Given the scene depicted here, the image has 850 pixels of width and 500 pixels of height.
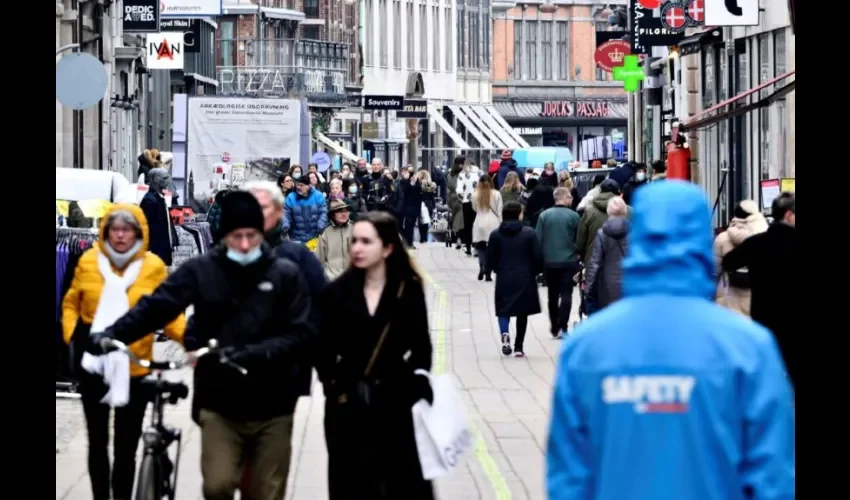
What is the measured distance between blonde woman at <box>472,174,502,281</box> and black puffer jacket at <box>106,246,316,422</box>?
21.7m

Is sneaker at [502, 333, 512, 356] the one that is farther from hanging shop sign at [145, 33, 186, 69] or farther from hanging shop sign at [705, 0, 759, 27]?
hanging shop sign at [145, 33, 186, 69]

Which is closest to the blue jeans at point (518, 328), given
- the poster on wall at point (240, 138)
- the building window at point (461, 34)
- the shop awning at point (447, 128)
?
the poster on wall at point (240, 138)

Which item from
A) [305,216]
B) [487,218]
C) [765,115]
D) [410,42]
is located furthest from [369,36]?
[305,216]

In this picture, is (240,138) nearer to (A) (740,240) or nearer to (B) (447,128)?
(A) (740,240)

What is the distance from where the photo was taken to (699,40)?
3725 cm

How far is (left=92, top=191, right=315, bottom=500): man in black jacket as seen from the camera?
27.1ft

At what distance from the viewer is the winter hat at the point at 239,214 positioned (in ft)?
27.6

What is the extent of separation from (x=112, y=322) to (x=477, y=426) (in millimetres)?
5310

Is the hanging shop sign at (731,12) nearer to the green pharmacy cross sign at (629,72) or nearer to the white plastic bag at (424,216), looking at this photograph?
the white plastic bag at (424,216)

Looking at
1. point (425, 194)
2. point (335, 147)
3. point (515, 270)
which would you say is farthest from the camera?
point (335, 147)

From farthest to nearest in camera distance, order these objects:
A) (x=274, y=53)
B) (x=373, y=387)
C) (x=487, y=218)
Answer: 1. (x=274, y=53)
2. (x=487, y=218)
3. (x=373, y=387)

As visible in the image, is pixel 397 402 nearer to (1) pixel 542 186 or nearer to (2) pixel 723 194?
(1) pixel 542 186

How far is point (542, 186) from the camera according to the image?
3027cm
